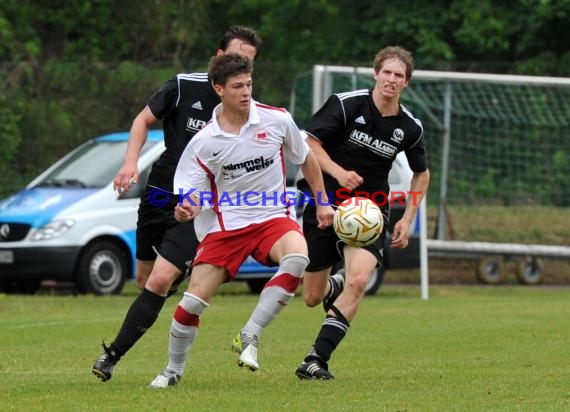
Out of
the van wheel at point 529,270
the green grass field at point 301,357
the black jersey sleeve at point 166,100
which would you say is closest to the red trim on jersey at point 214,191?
the green grass field at point 301,357

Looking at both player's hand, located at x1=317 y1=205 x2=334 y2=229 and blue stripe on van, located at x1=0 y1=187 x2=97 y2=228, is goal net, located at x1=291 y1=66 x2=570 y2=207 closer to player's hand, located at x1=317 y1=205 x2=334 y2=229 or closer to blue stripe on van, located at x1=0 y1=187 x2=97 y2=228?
blue stripe on van, located at x1=0 y1=187 x2=97 y2=228

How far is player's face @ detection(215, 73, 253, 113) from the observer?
7953 mm

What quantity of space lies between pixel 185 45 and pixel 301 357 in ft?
66.6

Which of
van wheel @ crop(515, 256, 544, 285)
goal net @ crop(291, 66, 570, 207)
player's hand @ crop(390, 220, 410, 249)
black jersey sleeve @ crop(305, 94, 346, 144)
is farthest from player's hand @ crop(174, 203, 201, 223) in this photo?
van wheel @ crop(515, 256, 544, 285)

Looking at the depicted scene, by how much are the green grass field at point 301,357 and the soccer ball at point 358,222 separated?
856 mm

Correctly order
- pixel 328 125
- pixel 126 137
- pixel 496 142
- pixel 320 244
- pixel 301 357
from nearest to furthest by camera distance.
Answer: pixel 328 125 < pixel 320 244 < pixel 301 357 < pixel 126 137 < pixel 496 142

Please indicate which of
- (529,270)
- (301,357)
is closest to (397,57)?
(301,357)

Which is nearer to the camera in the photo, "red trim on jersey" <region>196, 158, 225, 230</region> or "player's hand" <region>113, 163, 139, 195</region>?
"red trim on jersey" <region>196, 158, 225, 230</region>

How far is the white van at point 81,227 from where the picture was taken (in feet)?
53.0

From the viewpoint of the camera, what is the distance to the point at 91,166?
1705 cm

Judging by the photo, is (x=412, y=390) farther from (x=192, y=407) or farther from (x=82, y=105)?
(x=82, y=105)

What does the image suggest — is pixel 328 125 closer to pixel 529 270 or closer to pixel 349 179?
pixel 349 179

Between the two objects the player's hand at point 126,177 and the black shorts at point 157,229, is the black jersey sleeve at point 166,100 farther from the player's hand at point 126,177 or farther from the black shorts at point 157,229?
the player's hand at point 126,177

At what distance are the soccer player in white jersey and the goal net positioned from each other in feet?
40.6
